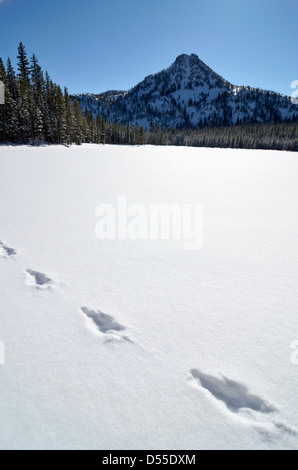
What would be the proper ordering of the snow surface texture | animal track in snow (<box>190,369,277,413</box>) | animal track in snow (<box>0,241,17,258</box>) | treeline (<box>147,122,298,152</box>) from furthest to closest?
treeline (<box>147,122,298,152</box>) < animal track in snow (<box>0,241,17,258</box>) < animal track in snow (<box>190,369,277,413</box>) < the snow surface texture

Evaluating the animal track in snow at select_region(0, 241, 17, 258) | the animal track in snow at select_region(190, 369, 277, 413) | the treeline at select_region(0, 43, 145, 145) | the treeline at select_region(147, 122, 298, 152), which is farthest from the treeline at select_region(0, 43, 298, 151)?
the treeline at select_region(147, 122, 298, 152)

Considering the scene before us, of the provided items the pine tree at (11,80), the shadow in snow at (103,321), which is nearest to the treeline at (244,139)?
the pine tree at (11,80)

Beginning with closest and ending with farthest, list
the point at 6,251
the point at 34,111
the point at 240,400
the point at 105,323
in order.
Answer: the point at 240,400 → the point at 105,323 → the point at 6,251 → the point at 34,111

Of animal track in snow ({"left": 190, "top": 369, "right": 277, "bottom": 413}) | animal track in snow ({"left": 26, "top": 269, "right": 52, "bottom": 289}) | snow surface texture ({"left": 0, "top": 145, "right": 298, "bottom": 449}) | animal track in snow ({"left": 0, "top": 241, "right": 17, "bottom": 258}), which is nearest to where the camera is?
snow surface texture ({"left": 0, "top": 145, "right": 298, "bottom": 449})

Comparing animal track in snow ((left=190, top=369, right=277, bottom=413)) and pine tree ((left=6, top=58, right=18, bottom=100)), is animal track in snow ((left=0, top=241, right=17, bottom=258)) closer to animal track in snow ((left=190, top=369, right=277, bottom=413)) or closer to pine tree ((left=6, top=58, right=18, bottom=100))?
animal track in snow ((left=190, top=369, right=277, bottom=413))

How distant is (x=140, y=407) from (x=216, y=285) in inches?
77.9

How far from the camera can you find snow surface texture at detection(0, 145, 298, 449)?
161 cm

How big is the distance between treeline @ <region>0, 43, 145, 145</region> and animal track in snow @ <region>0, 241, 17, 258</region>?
3607 centimetres

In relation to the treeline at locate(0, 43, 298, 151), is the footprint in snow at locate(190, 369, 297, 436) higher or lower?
lower

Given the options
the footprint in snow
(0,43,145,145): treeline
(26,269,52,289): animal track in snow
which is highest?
(0,43,145,145): treeline

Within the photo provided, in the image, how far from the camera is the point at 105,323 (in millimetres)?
2545

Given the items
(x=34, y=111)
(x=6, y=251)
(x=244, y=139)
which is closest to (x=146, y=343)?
(x=6, y=251)

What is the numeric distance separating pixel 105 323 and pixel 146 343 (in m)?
0.59

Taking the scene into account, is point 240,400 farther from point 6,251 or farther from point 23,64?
point 23,64
